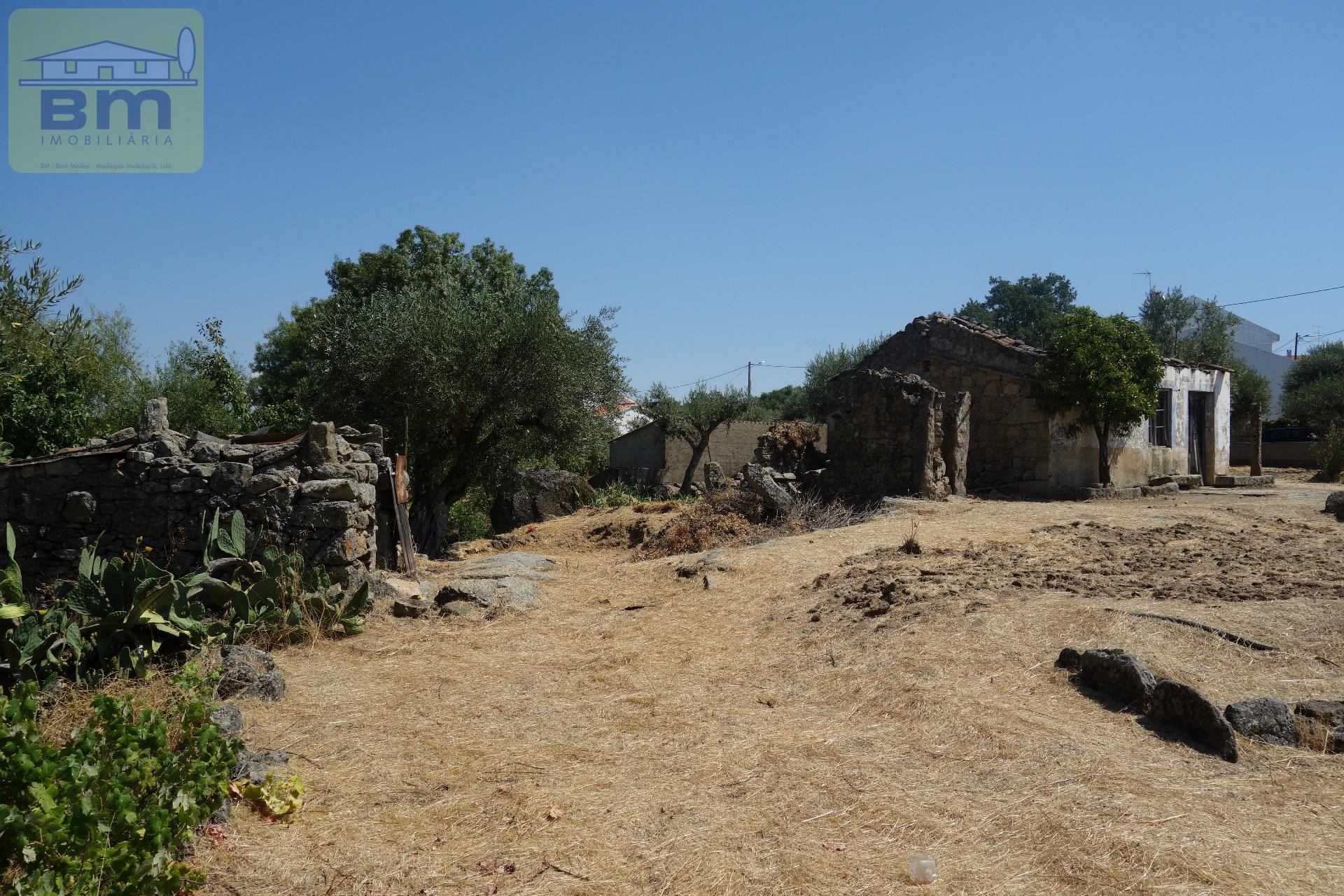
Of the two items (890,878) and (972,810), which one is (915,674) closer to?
(972,810)

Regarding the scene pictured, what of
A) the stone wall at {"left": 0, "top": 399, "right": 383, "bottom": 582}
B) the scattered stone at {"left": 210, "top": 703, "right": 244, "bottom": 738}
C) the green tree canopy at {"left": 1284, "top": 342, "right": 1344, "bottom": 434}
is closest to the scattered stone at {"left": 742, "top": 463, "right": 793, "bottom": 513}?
the stone wall at {"left": 0, "top": 399, "right": 383, "bottom": 582}

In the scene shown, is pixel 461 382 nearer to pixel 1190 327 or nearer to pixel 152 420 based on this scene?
pixel 152 420

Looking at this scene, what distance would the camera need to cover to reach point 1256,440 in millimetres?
21656

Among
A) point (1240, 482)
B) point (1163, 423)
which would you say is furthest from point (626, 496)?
point (1240, 482)

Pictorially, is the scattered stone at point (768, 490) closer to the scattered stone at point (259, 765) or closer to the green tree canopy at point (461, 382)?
the green tree canopy at point (461, 382)

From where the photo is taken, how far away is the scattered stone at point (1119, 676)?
4.95 meters

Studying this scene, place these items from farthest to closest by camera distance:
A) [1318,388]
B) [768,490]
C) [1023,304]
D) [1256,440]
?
[1023,304], [1318,388], [1256,440], [768,490]

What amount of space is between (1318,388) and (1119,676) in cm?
3258

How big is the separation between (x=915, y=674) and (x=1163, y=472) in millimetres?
16949

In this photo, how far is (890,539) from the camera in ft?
34.6

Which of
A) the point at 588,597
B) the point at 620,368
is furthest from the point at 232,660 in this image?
the point at 620,368

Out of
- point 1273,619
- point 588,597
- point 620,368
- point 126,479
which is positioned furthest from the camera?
point 620,368

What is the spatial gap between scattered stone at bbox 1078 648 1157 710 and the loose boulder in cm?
1352

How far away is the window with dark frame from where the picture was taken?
64.6 ft
